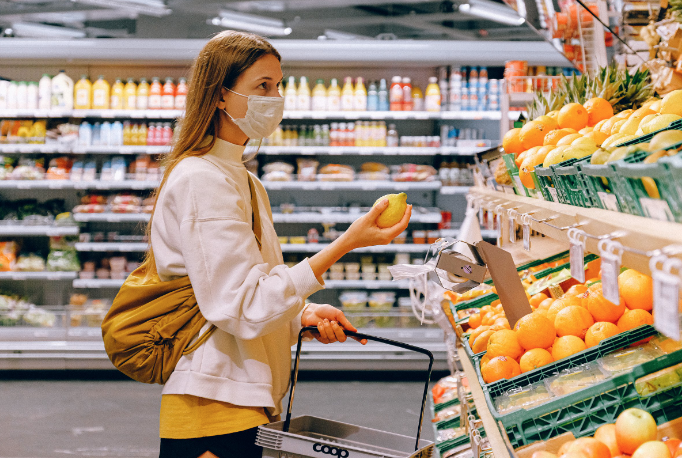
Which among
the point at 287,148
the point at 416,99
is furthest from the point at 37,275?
the point at 416,99

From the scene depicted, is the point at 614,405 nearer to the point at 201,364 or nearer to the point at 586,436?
the point at 586,436

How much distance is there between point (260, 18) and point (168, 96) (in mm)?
1788

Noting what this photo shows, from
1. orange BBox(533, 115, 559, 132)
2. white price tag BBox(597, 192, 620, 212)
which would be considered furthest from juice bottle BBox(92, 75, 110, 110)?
white price tag BBox(597, 192, 620, 212)

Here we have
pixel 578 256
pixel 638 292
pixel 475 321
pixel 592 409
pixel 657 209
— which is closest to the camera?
pixel 657 209

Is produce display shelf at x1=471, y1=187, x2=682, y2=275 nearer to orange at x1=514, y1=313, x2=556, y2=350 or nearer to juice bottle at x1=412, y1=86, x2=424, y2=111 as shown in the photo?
orange at x1=514, y1=313, x2=556, y2=350

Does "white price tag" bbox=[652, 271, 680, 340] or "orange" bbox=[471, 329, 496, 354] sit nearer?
"white price tag" bbox=[652, 271, 680, 340]

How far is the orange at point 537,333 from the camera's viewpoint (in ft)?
4.67

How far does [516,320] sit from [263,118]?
85 centimetres

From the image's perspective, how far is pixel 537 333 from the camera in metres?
1.42

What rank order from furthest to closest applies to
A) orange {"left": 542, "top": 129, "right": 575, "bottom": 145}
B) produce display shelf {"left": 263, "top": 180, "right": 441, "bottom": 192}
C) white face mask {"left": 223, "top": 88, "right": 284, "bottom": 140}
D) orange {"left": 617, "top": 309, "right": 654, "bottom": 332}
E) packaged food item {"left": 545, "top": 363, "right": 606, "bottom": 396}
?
produce display shelf {"left": 263, "top": 180, "right": 441, "bottom": 192} < orange {"left": 542, "top": 129, "right": 575, "bottom": 145} < white face mask {"left": 223, "top": 88, "right": 284, "bottom": 140} < orange {"left": 617, "top": 309, "right": 654, "bottom": 332} < packaged food item {"left": 545, "top": 363, "right": 606, "bottom": 396}

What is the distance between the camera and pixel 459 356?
2.13m

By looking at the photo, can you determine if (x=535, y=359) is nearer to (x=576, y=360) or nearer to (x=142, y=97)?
(x=576, y=360)

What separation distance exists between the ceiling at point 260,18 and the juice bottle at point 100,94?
2.02ft

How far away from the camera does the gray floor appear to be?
11.1 ft
